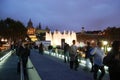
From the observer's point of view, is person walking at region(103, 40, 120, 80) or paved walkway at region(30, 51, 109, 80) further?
paved walkway at region(30, 51, 109, 80)

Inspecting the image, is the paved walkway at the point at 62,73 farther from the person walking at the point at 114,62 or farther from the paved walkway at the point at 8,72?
the person walking at the point at 114,62

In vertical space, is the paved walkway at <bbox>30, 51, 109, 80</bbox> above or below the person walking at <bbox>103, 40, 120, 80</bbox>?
below

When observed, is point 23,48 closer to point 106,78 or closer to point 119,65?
point 106,78

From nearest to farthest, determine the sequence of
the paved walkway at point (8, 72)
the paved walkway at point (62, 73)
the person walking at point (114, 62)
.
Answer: the person walking at point (114, 62)
the paved walkway at point (62, 73)
the paved walkway at point (8, 72)

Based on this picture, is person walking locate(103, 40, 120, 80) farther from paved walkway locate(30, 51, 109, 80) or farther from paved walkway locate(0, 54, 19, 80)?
paved walkway locate(0, 54, 19, 80)

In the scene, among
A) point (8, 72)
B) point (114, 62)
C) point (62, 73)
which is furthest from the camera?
point (8, 72)

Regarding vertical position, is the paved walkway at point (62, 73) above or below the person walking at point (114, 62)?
below

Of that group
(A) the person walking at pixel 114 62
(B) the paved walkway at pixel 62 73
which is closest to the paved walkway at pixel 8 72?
(B) the paved walkway at pixel 62 73

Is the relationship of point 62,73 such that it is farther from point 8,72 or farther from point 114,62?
point 114,62

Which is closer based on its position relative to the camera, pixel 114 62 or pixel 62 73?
pixel 114 62

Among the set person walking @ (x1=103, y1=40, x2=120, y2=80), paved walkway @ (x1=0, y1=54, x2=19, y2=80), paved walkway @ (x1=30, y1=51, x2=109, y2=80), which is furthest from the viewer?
paved walkway @ (x1=0, y1=54, x2=19, y2=80)

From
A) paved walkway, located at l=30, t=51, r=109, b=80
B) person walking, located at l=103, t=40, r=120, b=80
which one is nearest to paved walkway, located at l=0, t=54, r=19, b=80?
paved walkway, located at l=30, t=51, r=109, b=80

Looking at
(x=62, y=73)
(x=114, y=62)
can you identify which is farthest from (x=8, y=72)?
(x=114, y=62)

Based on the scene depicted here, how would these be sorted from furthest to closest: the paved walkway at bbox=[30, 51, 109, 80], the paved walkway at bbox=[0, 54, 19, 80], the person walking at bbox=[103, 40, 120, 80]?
the paved walkway at bbox=[0, 54, 19, 80] → the paved walkway at bbox=[30, 51, 109, 80] → the person walking at bbox=[103, 40, 120, 80]
